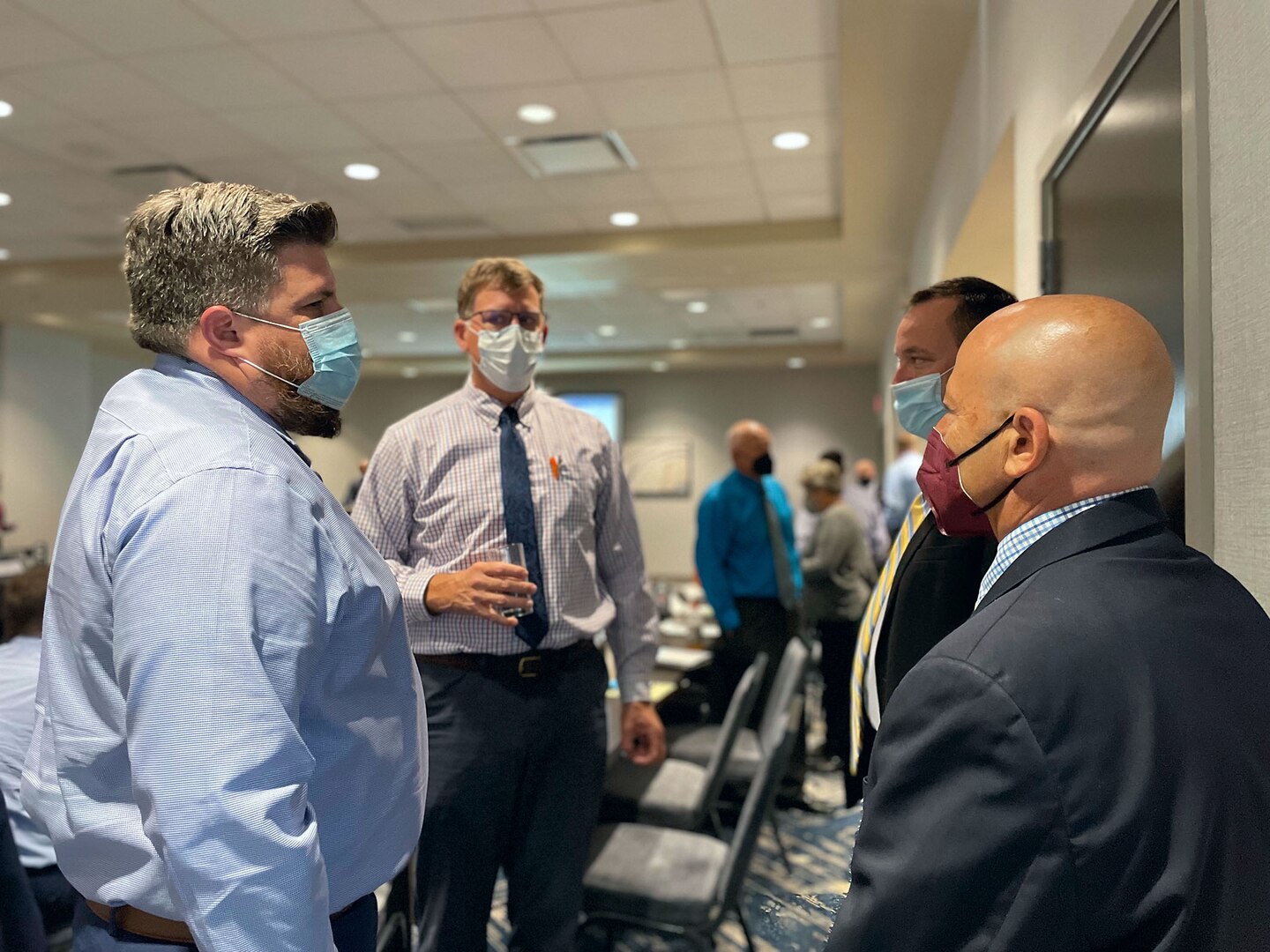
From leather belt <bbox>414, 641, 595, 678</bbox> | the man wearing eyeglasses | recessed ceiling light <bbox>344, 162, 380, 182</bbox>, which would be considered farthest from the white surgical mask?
recessed ceiling light <bbox>344, 162, 380, 182</bbox>

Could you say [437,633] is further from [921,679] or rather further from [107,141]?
[107,141]

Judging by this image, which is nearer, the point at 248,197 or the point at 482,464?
the point at 248,197

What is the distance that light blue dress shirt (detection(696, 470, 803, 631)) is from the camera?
13.3 feet

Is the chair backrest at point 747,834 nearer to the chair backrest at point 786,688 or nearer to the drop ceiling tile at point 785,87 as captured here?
the chair backrest at point 786,688

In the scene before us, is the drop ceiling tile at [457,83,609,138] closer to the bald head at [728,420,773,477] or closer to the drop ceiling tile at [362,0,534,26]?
the drop ceiling tile at [362,0,534,26]

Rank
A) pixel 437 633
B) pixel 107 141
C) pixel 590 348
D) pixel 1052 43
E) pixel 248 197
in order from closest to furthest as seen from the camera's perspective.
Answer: pixel 248 197 < pixel 437 633 < pixel 1052 43 < pixel 107 141 < pixel 590 348

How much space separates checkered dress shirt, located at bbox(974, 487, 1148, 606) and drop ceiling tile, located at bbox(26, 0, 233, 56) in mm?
3405

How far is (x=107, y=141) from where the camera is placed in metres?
4.51

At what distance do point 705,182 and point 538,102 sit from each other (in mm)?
1415

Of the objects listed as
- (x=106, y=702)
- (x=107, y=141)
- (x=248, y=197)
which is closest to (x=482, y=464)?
(x=248, y=197)

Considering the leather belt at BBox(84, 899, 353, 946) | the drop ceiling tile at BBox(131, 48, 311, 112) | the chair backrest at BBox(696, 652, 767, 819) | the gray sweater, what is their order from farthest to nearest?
the gray sweater, the drop ceiling tile at BBox(131, 48, 311, 112), the chair backrest at BBox(696, 652, 767, 819), the leather belt at BBox(84, 899, 353, 946)

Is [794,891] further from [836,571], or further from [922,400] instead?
[836,571]

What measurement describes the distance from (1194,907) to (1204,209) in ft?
2.62

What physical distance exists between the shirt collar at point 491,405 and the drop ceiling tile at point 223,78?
7.78ft
